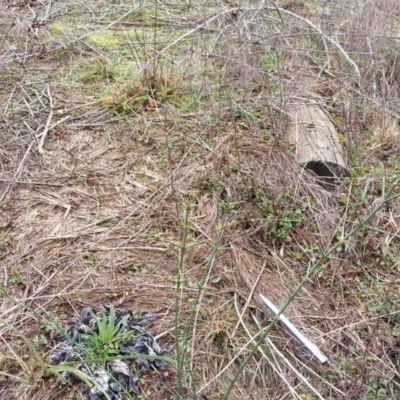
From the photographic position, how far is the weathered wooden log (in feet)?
8.39

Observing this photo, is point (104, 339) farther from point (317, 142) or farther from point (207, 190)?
point (317, 142)

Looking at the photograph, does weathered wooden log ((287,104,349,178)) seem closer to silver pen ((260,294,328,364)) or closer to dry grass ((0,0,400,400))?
dry grass ((0,0,400,400))

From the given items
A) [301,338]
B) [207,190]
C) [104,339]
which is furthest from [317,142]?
[104,339]

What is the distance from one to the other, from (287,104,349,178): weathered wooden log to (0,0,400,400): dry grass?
7 cm

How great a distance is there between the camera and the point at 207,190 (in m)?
2.48

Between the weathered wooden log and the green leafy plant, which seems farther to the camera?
the weathered wooden log

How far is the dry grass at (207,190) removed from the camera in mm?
1844

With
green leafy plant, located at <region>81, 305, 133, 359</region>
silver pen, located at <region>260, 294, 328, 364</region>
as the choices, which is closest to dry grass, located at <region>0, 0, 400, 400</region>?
silver pen, located at <region>260, 294, 328, 364</region>

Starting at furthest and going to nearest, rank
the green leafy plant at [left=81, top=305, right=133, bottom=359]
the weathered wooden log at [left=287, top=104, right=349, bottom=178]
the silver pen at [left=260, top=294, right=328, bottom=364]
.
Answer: the weathered wooden log at [left=287, top=104, right=349, bottom=178]
the silver pen at [left=260, top=294, right=328, bottom=364]
the green leafy plant at [left=81, top=305, right=133, bottom=359]


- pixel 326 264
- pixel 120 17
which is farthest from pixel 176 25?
pixel 326 264

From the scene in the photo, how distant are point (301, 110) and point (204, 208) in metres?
1.05

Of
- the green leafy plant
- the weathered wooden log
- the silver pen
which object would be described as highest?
the weathered wooden log

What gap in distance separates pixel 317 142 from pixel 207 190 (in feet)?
2.35

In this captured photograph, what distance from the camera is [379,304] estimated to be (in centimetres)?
206
